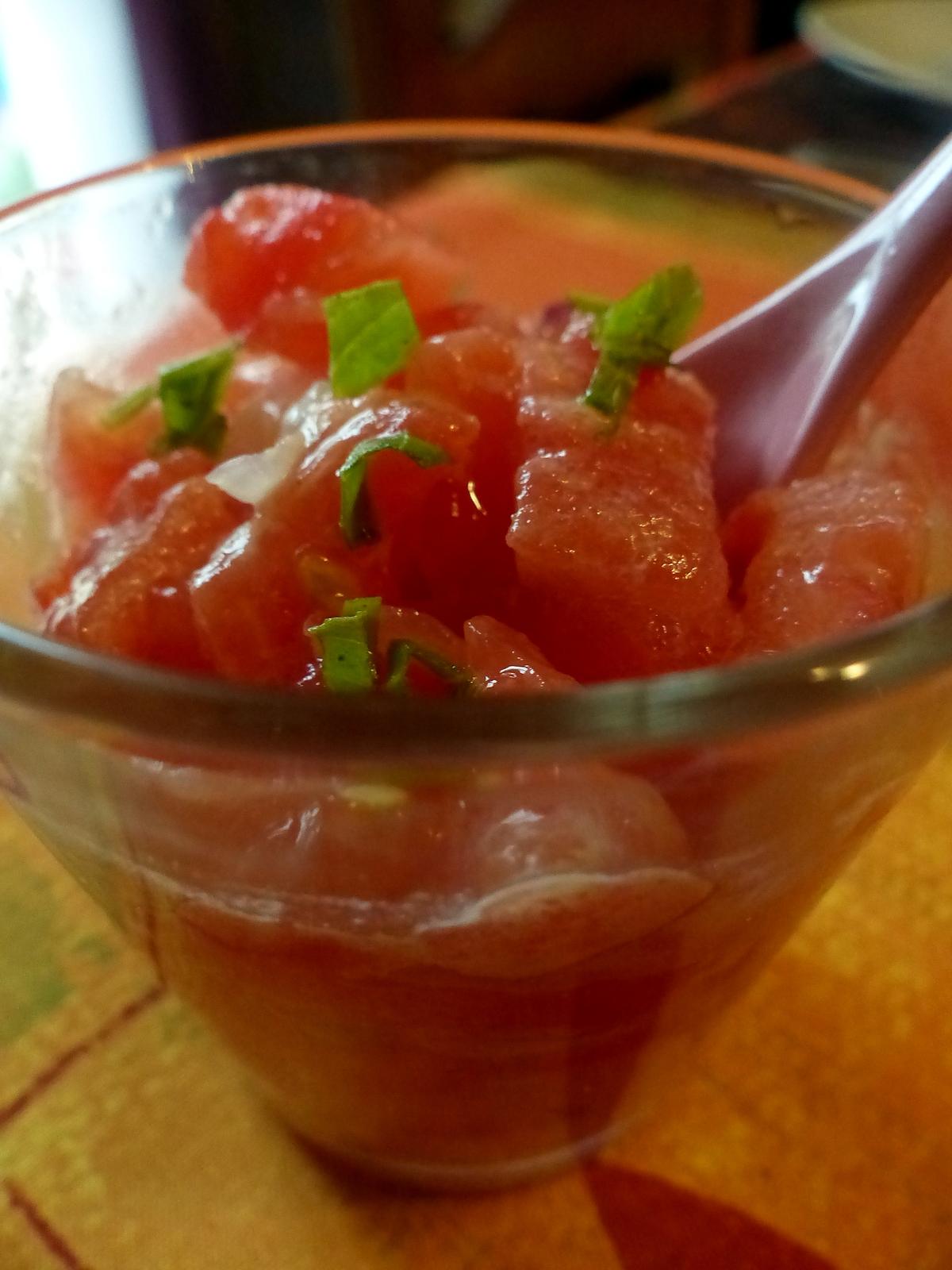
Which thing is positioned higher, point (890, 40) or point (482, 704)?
point (482, 704)

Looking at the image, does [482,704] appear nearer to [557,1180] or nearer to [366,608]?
[366,608]

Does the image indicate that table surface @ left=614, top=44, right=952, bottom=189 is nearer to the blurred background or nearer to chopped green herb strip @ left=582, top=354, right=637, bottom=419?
the blurred background

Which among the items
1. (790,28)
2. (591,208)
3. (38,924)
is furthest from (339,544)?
(790,28)

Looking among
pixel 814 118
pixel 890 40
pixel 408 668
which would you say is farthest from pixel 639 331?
pixel 890 40

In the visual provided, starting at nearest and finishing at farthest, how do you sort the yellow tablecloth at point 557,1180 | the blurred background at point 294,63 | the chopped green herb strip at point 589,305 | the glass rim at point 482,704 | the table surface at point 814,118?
the glass rim at point 482,704 → the yellow tablecloth at point 557,1180 → the chopped green herb strip at point 589,305 → the table surface at point 814,118 → the blurred background at point 294,63

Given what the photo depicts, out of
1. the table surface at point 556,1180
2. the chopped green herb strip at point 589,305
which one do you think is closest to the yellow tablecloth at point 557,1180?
the table surface at point 556,1180

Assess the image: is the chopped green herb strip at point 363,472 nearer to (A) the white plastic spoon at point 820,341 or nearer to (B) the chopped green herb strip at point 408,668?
(B) the chopped green herb strip at point 408,668

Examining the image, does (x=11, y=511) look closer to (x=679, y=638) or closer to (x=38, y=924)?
(x=38, y=924)

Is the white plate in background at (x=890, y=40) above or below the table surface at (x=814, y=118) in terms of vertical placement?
above
